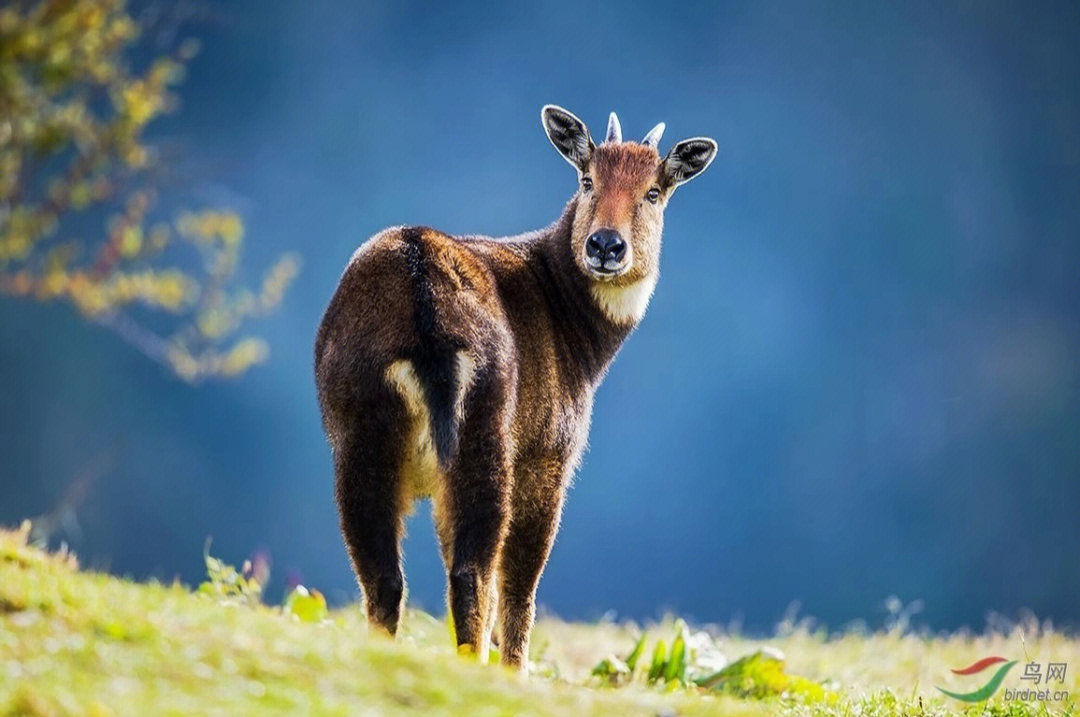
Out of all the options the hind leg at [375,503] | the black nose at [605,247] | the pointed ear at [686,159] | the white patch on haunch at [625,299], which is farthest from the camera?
the pointed ear at [686,159]

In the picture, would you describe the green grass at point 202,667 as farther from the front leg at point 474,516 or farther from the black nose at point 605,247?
the black nose at point 605,247

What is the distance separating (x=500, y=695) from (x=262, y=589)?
12.8 feet

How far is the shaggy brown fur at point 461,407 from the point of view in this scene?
5523mm

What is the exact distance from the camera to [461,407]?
557 cm

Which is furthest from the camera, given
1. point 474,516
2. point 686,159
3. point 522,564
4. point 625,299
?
point 686,159

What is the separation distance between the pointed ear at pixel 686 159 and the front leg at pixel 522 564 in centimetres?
222

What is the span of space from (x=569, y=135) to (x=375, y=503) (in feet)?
10.7

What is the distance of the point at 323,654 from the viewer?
423 centimetres

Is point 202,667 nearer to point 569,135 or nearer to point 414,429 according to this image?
point 414,429

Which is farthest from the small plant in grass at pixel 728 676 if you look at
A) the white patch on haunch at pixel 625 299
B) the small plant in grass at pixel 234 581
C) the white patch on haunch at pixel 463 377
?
the white patch on haunch at pixel 463 377

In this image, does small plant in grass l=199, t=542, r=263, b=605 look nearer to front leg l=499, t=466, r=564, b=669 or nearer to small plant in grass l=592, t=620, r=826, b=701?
front leg l=499, t=466, r=564, b=669

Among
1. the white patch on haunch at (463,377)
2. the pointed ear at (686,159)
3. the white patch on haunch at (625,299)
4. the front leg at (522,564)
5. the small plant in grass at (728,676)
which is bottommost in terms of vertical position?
the small plant in grass at (728,676)

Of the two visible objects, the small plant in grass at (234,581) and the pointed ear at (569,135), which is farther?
the pointed ear at (569,135)

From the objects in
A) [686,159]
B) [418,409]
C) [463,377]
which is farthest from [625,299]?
[418,409]
